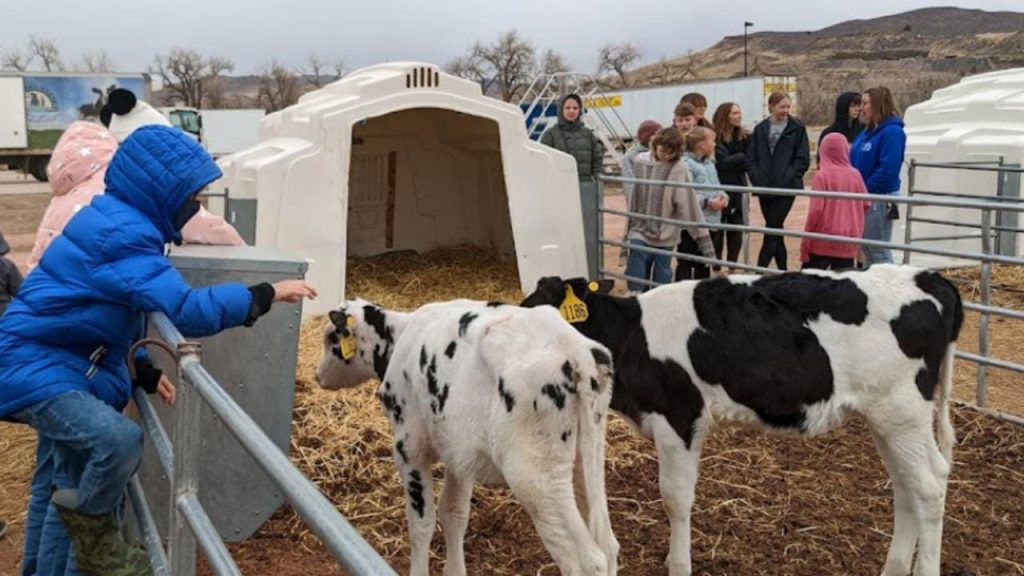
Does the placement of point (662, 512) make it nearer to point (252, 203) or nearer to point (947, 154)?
point (252, 203)

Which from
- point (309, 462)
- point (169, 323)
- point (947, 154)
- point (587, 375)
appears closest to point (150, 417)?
point (169, 323)

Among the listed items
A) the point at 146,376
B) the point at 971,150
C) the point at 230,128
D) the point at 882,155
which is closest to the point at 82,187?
the point at 146,376

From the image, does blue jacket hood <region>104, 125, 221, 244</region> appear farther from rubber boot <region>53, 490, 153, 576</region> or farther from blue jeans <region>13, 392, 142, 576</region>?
rubber boot <region>53, 490, 153, 576</region>

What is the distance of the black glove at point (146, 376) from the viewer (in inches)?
140

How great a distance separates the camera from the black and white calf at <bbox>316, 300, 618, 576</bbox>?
330 cm

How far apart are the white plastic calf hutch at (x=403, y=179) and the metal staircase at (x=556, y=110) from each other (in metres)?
7.20

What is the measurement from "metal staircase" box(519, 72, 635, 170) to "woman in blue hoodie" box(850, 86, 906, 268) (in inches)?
376

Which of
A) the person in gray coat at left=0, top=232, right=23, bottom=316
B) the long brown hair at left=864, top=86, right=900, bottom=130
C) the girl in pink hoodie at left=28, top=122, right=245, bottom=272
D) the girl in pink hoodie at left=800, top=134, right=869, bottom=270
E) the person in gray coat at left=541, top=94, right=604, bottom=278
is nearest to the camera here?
the girl in pink hoodie at left=28, top=122, right=245, bottom=272

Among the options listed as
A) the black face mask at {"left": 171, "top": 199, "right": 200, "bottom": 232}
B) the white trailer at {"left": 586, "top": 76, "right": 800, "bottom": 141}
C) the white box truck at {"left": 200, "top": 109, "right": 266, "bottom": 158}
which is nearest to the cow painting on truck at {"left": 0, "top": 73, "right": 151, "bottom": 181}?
A: the white box truck at {"left": 200, "top": 109, "right": 266, "bottom": 158}

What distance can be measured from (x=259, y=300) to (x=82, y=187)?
1926 mm

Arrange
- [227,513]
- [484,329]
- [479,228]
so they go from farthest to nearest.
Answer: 1. [479,228]
2. [227,513]
3. [484,329]

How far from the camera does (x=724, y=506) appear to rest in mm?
4766

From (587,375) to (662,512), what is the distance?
1.69m

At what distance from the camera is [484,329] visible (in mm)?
3566
